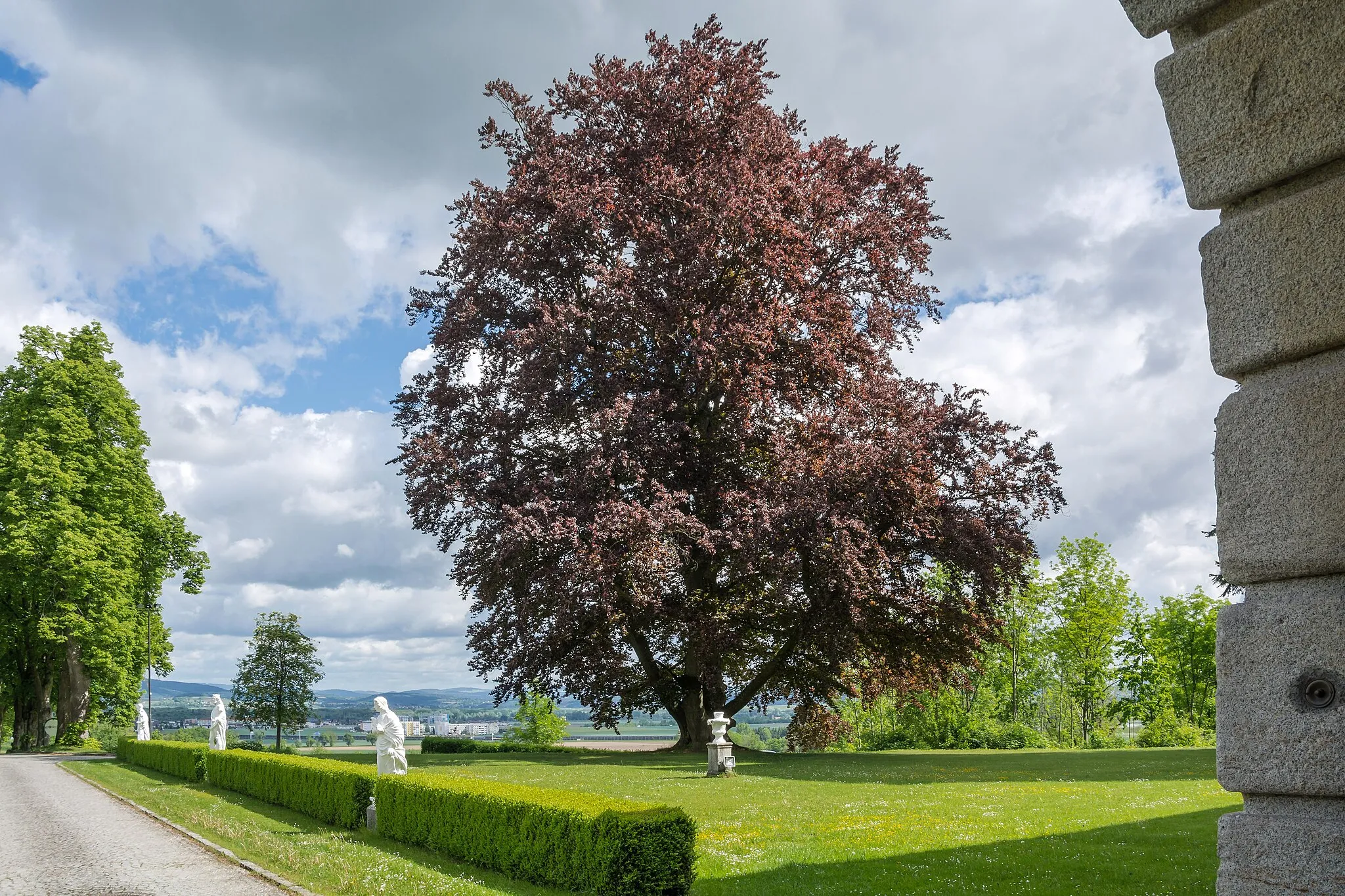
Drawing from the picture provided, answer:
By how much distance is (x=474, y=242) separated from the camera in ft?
81.6

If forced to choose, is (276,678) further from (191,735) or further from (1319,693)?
(1319,693)

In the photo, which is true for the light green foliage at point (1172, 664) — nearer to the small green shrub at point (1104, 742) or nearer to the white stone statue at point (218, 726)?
the small green shrub at point (1104, 742)

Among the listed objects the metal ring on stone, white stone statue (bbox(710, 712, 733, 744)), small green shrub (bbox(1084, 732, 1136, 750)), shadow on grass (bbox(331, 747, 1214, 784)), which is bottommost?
small green shrub (bbox(1084, 732, 1136, 750))

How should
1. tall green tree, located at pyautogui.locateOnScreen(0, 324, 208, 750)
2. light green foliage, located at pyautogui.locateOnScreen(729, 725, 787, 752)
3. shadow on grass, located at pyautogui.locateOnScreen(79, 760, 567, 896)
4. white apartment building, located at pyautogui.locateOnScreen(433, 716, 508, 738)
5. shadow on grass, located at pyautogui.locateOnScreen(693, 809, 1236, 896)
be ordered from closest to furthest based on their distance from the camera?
shadow on grass, located at pyautogui.locateOnScreen(693, 809, 1236, 896) → shadow on grass, located at pyautogui.locateOnScreen(79, 760, 567, 896) → light green foliage, located at pyautogui.locateOnScreen(729, 725, 787, 752) → white apartment building, located at pyautogui.locateOnScreen(433, 716, 508, 738) → tall green tree, located at pyautogui.locateOnScreen(0, 324, 208, 750)

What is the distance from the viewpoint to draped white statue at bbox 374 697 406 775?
50.7ft

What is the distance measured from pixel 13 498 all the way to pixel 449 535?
76.5 feet

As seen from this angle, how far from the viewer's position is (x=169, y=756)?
27438 millimetres

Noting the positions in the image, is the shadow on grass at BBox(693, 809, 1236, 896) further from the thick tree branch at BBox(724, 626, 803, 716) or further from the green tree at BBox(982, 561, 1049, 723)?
the green tree at BBox(982, 561, 1049, 723)

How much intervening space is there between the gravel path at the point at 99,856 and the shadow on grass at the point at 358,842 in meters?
0.58

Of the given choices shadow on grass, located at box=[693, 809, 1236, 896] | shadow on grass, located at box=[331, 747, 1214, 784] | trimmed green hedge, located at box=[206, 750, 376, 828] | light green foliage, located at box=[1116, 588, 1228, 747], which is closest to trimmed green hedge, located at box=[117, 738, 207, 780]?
trimmed green hedge, located at box=[206, 750, 376, 828]

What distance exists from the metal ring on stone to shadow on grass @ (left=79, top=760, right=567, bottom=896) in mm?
8433

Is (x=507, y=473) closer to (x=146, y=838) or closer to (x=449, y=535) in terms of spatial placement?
(x=449, y=535)

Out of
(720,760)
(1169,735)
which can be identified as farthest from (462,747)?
(1169,735)

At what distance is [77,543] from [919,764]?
3319cm
